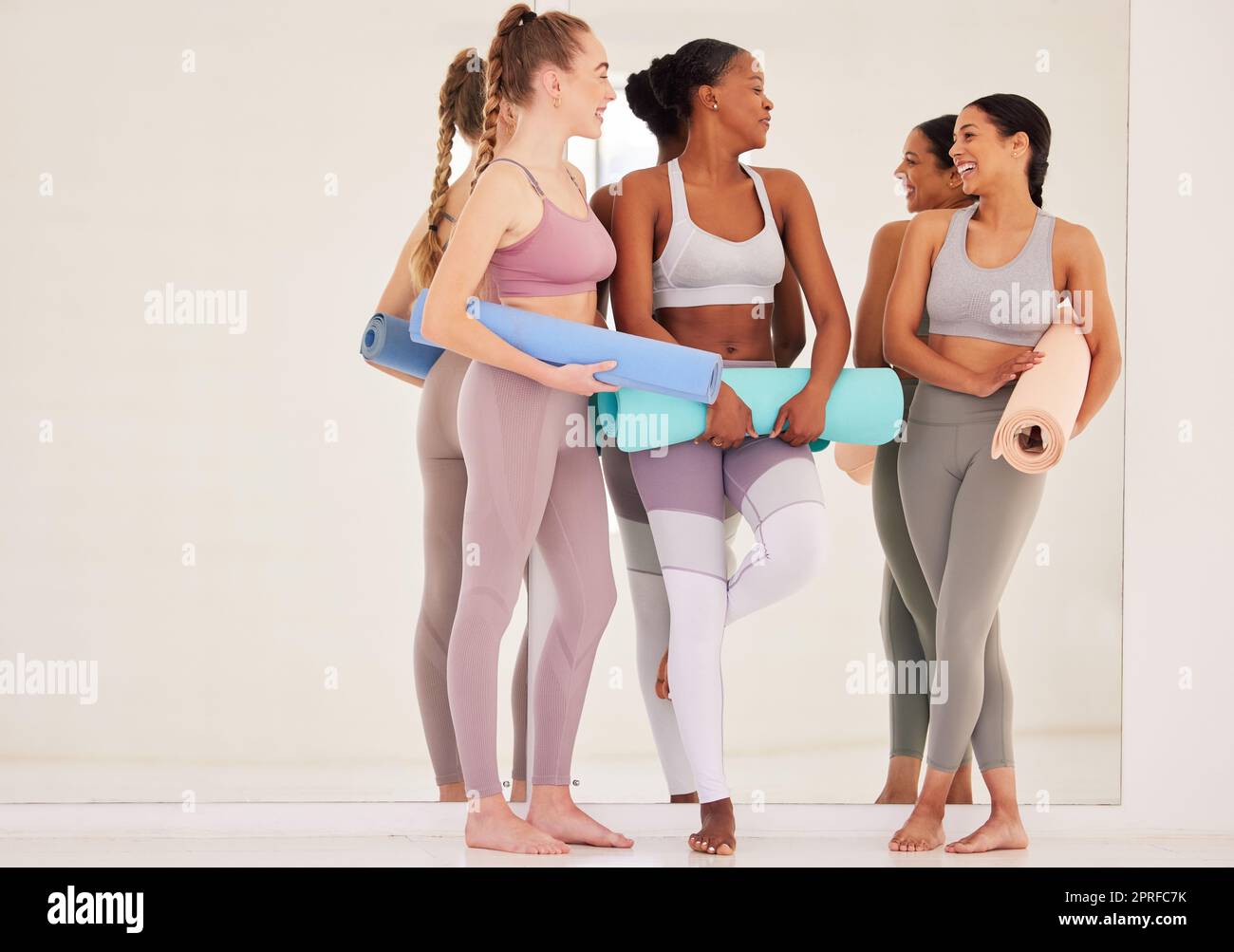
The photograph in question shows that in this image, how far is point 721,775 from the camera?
2713 mm

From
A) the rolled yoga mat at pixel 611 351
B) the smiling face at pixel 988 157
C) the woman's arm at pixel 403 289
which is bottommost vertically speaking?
the rolled yoga mat at pixel 611 351

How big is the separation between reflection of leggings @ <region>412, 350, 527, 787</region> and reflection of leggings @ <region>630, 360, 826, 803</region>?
0.47 metres

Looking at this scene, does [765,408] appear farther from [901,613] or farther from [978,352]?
[901,613]

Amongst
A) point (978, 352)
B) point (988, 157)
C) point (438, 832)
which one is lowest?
point (438, 832)

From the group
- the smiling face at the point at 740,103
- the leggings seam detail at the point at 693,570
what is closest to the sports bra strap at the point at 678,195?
the smiling face at the point at 740,103

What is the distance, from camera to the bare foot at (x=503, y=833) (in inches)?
105

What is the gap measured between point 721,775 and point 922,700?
67 cm

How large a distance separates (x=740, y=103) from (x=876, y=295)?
0.58 metres

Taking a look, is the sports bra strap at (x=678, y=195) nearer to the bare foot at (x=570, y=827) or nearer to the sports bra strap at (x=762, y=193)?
the sports bra strap at (x=762, y=193)

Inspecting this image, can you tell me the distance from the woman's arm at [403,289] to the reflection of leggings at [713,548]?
686 mm

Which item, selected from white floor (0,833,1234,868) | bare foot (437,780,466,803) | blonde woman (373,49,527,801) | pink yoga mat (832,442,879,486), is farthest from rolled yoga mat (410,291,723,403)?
bare foot (437,780,466,803)

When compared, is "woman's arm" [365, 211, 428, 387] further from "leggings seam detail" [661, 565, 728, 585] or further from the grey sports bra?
the grey sports bra

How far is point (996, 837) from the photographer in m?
2.84

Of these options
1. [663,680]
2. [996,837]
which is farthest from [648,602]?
[996,837]
